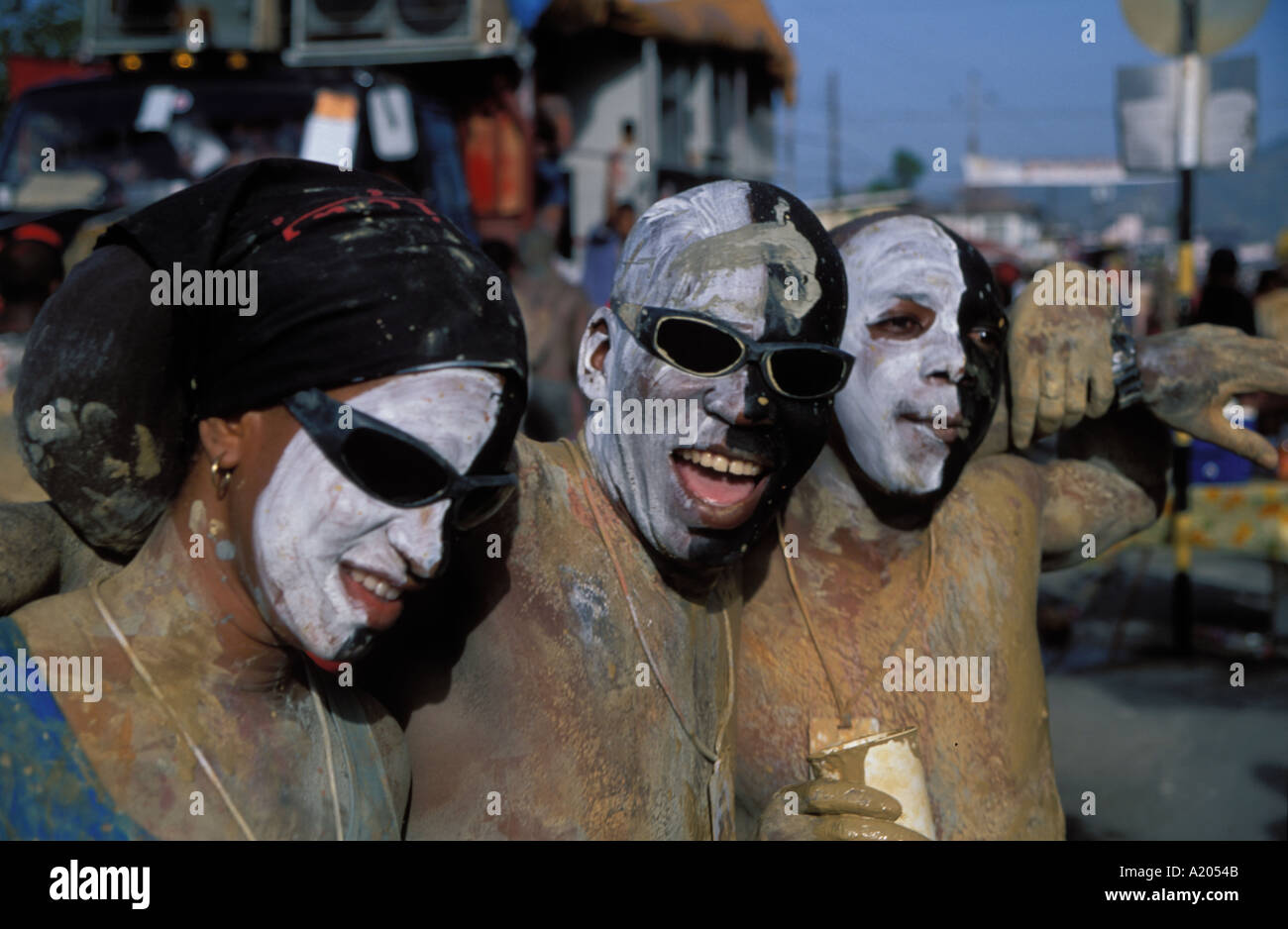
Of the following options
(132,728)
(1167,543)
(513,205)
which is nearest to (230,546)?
(132,728)

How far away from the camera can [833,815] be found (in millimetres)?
2205

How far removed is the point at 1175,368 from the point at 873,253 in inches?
31.7

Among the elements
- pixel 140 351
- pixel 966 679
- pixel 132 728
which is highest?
pixel 140 351

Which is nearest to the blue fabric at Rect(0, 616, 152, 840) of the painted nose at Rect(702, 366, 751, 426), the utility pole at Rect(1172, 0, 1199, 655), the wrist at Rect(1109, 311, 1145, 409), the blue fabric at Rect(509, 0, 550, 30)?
the painted nose at Rect(702, 366, 751, 426)

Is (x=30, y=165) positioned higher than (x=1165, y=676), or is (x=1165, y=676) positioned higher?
(x=30, y=165)

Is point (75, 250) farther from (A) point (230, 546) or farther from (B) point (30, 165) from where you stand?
(B) point (30, 165)

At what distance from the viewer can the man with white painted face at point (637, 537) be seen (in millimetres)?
1909

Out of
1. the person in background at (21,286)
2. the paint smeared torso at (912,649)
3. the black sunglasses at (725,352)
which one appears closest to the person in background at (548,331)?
the person in background at (21,286)

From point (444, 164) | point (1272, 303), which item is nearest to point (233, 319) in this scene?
point (444, 164)

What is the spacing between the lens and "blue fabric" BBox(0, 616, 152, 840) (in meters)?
1.52

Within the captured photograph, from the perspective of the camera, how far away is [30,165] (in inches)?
284

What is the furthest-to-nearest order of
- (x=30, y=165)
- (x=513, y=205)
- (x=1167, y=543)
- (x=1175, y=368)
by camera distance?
1. (x=513, y=205)
2. (x=1167, y=543)
3. (x=30, y=165)
4. (x=1175, y=368)

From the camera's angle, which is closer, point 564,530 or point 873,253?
point 564,530

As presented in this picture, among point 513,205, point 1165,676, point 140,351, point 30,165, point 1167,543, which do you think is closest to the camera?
point 140,351
